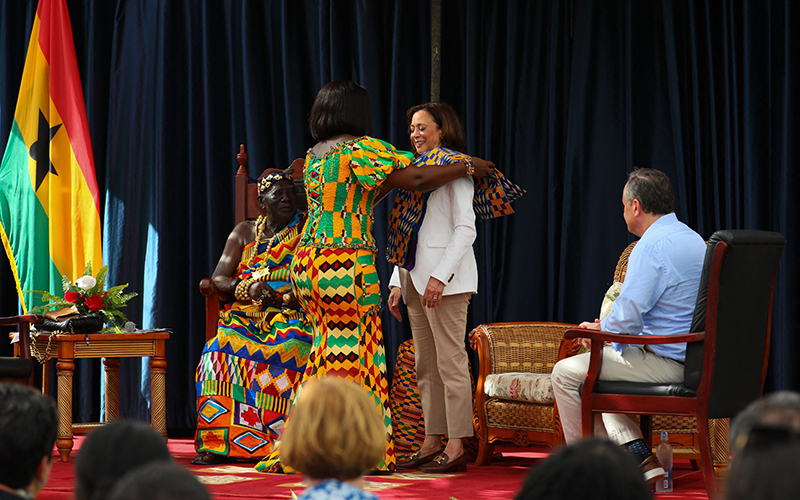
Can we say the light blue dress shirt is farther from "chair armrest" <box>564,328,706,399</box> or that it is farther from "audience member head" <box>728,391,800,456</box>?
"audience member head" <box>728,391,800,456</box>

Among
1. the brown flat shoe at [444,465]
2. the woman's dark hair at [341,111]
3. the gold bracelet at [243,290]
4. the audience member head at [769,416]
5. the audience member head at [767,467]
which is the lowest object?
the brown flat shoe at [444,465]

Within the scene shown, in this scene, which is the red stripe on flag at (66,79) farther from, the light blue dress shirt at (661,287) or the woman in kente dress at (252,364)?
the light blue dress shirt at (661,287)

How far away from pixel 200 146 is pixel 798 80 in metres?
3.61

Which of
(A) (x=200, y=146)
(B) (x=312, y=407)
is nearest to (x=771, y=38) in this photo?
(A) (x=200, y=146)

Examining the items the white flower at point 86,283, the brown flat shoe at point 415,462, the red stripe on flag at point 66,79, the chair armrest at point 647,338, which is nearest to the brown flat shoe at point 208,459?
the brown flat shoe at point 415,462

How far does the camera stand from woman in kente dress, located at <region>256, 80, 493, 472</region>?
11.2 feet

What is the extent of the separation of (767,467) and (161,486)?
577 mm

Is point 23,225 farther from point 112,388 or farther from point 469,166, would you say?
point 469,166

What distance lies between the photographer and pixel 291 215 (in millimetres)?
4461

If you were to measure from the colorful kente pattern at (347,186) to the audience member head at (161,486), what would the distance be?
256cm

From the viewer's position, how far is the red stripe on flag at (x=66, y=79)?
546 centimetres

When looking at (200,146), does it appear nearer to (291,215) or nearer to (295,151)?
(295,151)

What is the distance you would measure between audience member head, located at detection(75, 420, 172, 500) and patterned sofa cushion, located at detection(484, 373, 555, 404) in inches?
116

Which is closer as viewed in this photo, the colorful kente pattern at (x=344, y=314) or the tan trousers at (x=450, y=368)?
the colorful kente pattern at (x=344, y=314)
